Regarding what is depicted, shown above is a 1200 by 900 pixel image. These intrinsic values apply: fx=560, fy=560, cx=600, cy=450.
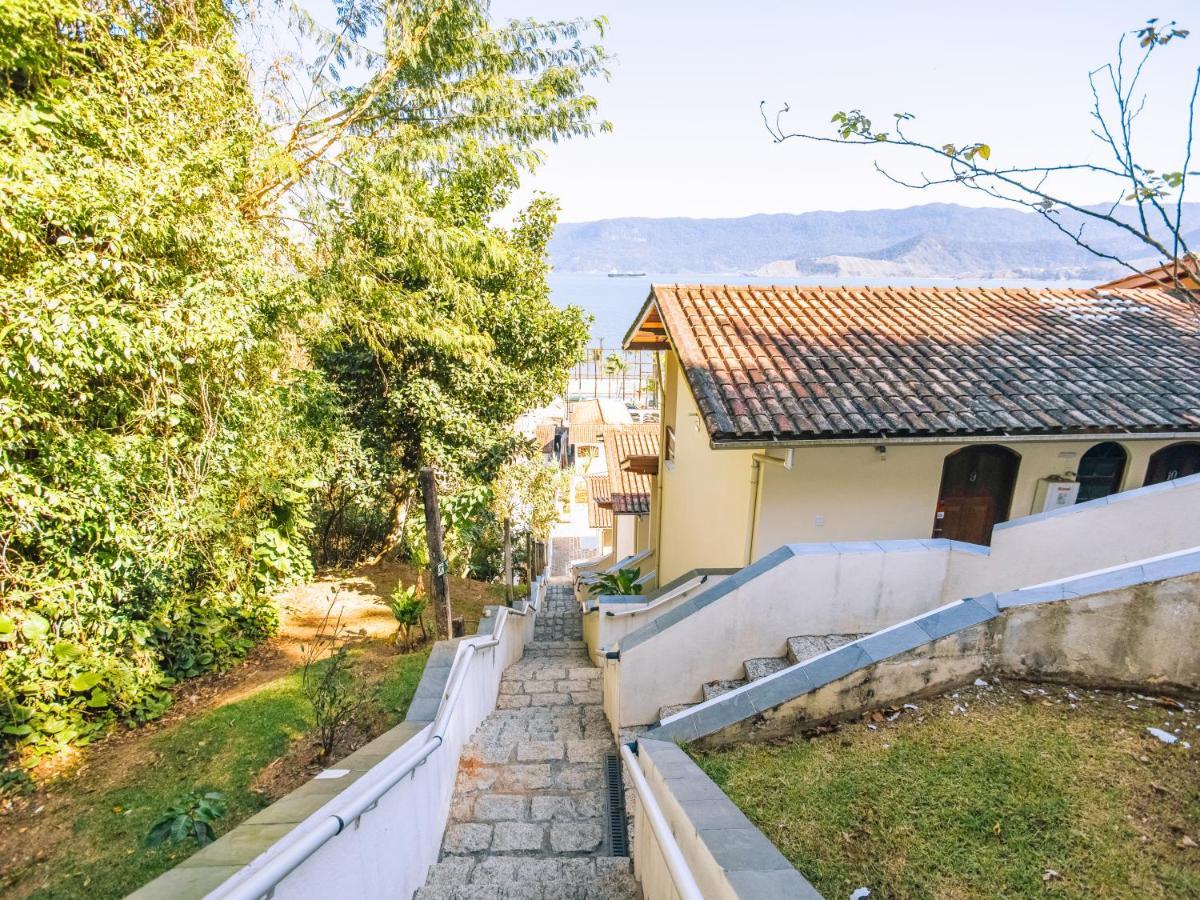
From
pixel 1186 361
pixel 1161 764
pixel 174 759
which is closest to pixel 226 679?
pixel 174 759

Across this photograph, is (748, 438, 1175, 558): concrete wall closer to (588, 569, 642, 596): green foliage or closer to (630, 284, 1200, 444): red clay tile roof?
(630, 284, 1200, 444): red clay tile roof

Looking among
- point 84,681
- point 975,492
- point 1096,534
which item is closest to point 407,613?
point 84,681

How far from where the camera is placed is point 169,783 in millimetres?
4895

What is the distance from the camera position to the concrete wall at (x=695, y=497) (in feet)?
24.8

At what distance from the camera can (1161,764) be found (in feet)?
9.79

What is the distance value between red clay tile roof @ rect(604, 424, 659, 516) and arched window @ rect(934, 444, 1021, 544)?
8.70m

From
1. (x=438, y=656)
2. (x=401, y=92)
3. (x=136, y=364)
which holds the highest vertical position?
(x=401, y=92)

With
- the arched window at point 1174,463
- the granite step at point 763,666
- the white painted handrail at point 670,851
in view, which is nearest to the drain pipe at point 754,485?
the granite step at point 763,666

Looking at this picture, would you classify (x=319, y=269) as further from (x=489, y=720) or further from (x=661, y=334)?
(x=489, y=720)

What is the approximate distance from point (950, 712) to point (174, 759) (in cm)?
655

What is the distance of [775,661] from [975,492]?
13.7 feet

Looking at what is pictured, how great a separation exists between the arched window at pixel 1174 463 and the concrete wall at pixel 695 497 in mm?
5729

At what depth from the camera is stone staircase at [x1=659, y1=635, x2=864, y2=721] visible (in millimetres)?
5172

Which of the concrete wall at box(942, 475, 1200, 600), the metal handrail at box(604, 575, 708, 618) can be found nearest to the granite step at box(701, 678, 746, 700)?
the metal handrail at box(604, 575, 708, 618)
